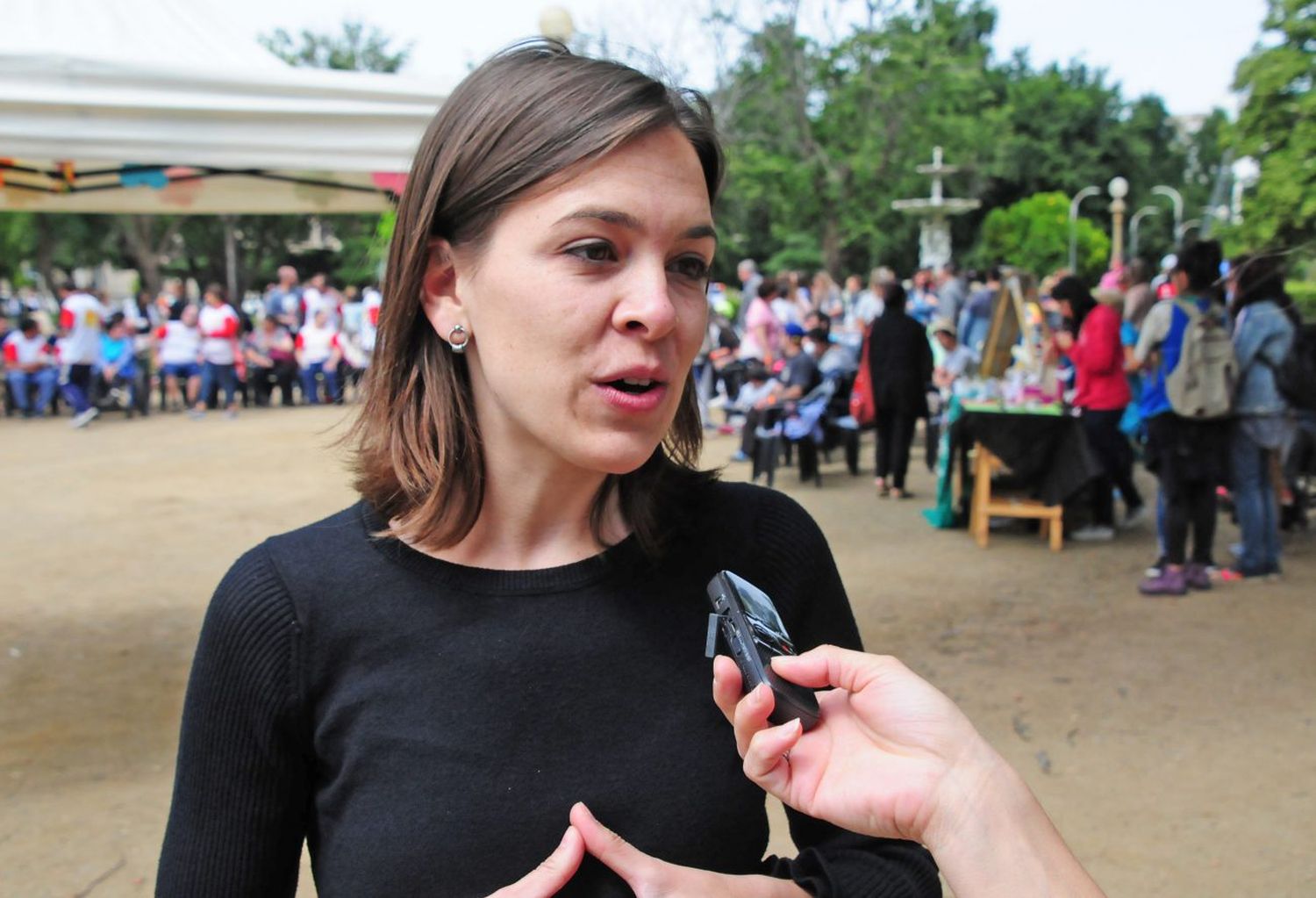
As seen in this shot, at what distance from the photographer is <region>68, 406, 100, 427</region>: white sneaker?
16.6 metres

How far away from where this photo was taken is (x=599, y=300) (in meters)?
1.37

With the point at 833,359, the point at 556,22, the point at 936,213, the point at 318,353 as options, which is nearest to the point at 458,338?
the point at 556,22

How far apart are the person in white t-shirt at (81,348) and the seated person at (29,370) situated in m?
0.78

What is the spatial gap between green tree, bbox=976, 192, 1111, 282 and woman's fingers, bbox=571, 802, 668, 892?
37.3m

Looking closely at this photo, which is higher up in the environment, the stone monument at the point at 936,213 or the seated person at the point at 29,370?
the stone monument at the point at 936,213

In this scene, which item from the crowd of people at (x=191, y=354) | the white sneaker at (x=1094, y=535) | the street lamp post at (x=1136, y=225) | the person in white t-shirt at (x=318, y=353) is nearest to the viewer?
the white sneaker at (x=1094, y=535)

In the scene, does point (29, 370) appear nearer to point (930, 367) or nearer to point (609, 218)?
point (930, 367)

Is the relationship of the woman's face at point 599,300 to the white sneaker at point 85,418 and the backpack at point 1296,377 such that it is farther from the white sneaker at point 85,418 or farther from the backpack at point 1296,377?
the white sneaker at point 85,418

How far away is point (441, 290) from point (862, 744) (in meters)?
0.81

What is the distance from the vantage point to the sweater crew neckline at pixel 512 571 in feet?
4.89

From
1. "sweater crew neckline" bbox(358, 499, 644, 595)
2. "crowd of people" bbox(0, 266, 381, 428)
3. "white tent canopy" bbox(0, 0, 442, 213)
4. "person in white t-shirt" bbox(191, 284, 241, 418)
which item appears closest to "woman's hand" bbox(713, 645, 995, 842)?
"sweater crew neckline" bbox(358, 499, 644, 595)

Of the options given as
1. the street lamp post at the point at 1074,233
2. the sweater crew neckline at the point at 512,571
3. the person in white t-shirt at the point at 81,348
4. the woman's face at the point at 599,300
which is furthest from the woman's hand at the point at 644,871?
the street lamp post at the point at 1074,233

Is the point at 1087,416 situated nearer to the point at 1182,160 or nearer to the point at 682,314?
the point at 682,314

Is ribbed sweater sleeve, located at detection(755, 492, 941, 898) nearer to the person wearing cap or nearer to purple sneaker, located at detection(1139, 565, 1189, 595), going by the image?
purple sneaker, located at detection(1139, 565, 1189, 595)
